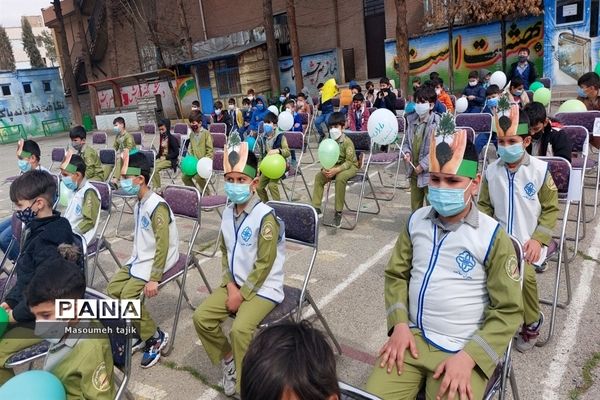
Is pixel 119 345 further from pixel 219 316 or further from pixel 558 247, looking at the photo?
pixel 558 247

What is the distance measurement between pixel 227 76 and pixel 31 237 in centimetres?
2031

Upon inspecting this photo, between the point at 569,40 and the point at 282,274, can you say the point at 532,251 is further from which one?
the point at 569,40

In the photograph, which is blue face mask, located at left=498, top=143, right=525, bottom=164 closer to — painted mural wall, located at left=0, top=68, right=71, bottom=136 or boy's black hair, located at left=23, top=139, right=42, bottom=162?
boy's black hair, located at left=23, top=139, right=42, bottom=162

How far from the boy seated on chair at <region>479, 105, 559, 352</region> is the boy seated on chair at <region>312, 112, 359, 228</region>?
273cm

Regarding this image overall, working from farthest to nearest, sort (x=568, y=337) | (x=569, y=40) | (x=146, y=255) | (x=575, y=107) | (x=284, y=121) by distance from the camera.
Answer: (x=569, y=40), (x=284, y=121), (x=575, y=107), (x=146, y=255), (x=568, y=337)

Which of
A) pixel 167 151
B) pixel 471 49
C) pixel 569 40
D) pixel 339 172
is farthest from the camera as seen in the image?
pixel 471 49

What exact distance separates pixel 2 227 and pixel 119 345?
3901 mm

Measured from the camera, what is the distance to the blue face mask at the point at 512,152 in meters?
3.12

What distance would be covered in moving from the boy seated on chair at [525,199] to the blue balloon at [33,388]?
2.66 metres

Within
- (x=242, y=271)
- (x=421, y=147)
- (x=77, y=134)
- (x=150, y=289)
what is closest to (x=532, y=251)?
(x=242, y=271)

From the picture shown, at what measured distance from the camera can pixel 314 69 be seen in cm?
2219

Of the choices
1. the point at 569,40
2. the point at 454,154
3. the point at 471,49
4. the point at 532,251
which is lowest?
the point at 532,251

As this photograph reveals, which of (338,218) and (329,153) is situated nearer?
(329,153)

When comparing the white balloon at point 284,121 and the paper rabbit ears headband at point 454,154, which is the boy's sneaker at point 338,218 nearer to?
the white balloon at point 284,121
